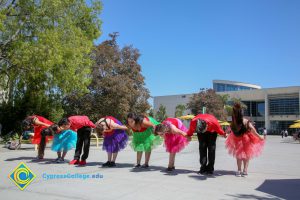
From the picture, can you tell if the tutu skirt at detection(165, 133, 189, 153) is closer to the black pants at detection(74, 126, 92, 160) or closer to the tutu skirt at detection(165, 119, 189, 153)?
the tutu skirt at detection(165, 119, 189, 153)

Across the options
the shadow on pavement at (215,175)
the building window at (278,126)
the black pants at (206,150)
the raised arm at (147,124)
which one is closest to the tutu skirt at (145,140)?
the raised arm at (147,124)

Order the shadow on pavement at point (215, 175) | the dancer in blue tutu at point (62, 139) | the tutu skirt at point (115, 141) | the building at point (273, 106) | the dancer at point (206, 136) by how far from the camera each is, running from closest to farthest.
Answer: the shadow on pavement at point (215, 175), the dancer at point (206, 136), the tutu skirt at point (115, 141), the dancer in blue tutu at point (62, 139), the building at point (273, 106)

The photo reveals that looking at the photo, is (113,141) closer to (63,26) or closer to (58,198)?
(58,198)

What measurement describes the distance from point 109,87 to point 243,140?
755 inches

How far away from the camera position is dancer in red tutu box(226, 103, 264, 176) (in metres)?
7.70

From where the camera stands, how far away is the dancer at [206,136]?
25.9ft

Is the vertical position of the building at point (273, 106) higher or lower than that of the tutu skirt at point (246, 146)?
higher

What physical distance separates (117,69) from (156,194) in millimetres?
23407

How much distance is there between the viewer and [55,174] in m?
7.75

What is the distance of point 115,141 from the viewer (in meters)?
9.13

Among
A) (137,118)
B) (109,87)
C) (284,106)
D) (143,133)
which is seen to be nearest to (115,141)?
(143,133)

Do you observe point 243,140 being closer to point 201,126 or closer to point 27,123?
point 201,126

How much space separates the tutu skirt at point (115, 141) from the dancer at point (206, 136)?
7.05ft

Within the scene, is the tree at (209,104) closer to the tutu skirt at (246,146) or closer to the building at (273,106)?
the building at (273,106)
